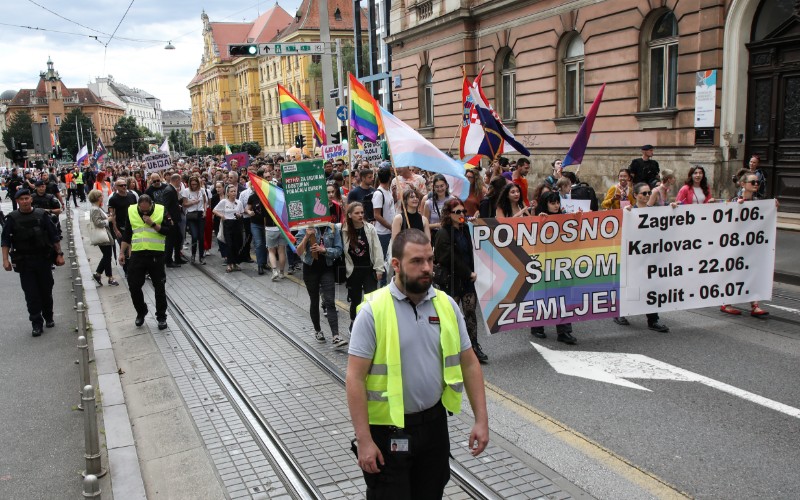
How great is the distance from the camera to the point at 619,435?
5426 millimetres

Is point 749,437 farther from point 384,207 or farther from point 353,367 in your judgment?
point 384,207

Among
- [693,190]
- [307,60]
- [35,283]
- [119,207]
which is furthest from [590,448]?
[307,60]

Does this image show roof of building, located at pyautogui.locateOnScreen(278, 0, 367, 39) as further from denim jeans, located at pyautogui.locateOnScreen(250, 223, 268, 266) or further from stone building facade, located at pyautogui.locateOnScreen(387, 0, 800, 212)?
denim jeans, located at pyautogui.locateOnScreen(250, 223, 268, 266)

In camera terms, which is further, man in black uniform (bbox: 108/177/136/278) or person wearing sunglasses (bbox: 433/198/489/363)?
man in black uniform (bbox: 108/177/136/278)

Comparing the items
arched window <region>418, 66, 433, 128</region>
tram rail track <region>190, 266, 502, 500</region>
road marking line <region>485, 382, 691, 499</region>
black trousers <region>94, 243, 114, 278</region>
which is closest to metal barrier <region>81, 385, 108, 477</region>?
tram rail track <region>190, 266, 502, 500</region>

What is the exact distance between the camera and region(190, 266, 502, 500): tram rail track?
463 cm

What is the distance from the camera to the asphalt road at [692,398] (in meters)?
4.84

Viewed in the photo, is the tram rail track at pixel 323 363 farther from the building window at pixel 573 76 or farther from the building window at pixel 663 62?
the building window at pixel 573 76

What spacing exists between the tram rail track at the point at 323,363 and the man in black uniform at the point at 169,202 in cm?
67

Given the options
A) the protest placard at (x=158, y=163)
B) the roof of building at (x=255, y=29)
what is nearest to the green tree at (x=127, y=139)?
the roof of building at (x=255, y=29)

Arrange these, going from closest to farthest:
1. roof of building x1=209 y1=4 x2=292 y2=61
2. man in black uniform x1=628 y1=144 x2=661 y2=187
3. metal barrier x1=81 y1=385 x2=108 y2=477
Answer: metal barrier x1=81 y1=385 x2=108 y2=477
man in black uniform x1=628 y1=144 x2=661 y2=187
roof of building x1=209 y1=4 x2=292 y2=61

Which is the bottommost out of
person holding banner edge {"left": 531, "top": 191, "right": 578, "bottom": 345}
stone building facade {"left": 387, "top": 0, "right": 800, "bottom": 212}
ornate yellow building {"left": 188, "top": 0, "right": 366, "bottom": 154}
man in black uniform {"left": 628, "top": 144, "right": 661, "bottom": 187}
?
person holding banner edge {"left": 531, "top": 191, "right": 578, "bottom": 345}

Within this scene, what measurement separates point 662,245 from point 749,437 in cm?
327

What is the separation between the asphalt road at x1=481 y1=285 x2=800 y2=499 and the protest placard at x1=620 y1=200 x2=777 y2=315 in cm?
41
